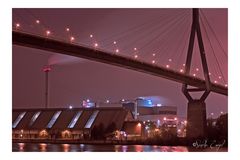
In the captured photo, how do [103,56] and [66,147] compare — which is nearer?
[66,147]

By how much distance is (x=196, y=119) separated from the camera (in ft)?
26.5

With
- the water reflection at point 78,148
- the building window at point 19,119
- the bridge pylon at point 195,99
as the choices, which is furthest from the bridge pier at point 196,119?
the building window at point 19,119

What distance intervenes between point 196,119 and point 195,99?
2.79 ft

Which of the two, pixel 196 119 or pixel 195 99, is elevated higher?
pixel 195 99

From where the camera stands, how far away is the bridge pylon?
7738mm

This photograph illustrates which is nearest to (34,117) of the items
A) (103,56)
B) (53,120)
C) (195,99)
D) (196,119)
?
(53,120)

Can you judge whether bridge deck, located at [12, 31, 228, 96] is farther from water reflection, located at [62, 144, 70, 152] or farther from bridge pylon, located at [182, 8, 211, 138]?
water reflection, located at [62, 144, 70, 152]

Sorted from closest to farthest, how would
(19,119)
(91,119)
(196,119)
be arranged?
(19,119) → (91,119) → (196,119)

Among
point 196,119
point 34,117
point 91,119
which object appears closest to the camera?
point 34,117

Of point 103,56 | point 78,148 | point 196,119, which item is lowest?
point 78,148

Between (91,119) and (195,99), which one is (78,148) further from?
(195,99)

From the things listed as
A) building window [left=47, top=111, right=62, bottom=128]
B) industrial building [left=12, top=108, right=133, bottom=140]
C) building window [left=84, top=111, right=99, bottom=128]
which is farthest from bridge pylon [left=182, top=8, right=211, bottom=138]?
building window [left=47, top=111, right=62, bottom=128]
